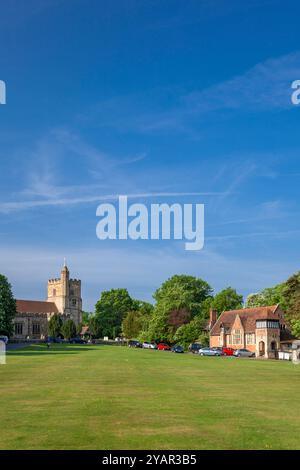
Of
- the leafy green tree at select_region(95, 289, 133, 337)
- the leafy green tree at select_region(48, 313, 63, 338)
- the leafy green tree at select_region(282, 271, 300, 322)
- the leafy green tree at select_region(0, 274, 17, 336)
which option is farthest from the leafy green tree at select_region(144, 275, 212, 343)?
the leafy green tree at select_region(48, 313, 63, 338)

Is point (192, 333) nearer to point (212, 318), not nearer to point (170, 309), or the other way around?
point (170, 309)

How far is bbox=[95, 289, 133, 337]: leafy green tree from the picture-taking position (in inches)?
7052

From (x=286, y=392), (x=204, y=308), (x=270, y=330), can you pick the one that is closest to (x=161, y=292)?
(x=204, y=308)

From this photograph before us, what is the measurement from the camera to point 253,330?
10650 centimetres

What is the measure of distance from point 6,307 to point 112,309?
87.7 metres

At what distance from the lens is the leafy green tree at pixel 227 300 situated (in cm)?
13988

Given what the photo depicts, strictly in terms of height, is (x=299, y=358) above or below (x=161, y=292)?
below

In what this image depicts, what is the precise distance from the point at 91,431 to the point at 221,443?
3591 mm

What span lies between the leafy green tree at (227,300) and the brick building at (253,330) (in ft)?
54.8

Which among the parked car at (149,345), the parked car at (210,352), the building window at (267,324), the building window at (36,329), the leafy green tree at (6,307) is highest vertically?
the leafy green tree at (6,307)

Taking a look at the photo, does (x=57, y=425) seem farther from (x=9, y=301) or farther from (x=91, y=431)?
(x=9, y=301)

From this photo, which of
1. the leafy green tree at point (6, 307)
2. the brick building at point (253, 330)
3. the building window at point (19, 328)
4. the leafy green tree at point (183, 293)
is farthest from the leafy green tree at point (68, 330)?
the leafy green tree at point (6, 307)

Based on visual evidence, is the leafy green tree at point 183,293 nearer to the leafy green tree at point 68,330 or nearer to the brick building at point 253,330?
the brick building at point 253,330

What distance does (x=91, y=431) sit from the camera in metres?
15.9
